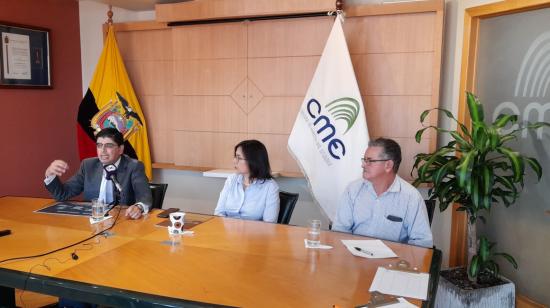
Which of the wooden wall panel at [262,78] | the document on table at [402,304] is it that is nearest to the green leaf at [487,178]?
the wooden wall panel at [262,78]

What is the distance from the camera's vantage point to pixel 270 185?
9.12 ft

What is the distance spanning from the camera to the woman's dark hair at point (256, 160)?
2.77 meters

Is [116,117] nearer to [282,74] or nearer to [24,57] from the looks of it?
[24,57]

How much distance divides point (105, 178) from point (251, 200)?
3.02 feet

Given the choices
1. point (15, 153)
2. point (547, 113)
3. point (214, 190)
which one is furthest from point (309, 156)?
point (15, 153)

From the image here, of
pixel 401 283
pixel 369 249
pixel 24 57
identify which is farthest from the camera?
pixel 24 57

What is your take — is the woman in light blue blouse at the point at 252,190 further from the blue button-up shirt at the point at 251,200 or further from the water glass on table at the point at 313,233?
the water glass on table at the point at 313,233

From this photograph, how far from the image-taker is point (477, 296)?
104 inches

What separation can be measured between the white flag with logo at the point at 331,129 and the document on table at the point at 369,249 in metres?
1.39

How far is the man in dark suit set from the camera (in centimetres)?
279

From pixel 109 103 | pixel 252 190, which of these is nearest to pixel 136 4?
pixel 109 103

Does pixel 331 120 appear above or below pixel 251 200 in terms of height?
above

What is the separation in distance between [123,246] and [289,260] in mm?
758

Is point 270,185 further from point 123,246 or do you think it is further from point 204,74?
point 204,74
